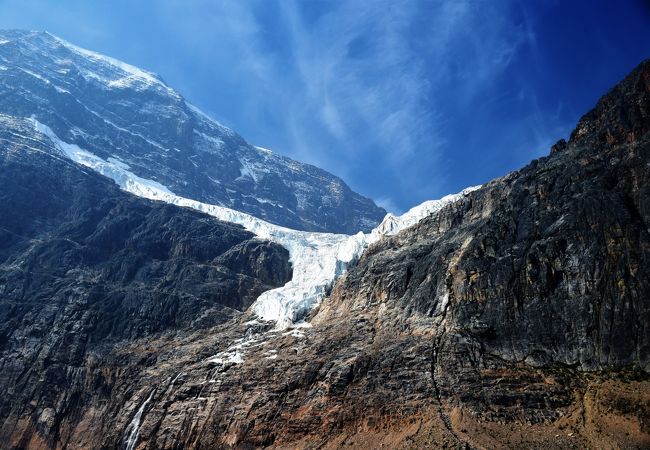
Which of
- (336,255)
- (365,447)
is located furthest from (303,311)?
(365,447)

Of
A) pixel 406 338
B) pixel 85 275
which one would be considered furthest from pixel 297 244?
pixel 406 338

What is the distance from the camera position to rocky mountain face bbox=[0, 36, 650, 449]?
189 feet

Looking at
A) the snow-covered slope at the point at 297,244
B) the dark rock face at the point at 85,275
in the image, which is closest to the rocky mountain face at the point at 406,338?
the dark rock face at the point at 85,275

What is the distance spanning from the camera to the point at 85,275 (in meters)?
118

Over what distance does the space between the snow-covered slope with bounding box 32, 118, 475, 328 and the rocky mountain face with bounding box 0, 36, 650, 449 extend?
4852 mm

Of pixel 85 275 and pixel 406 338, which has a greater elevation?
pixel 85 275

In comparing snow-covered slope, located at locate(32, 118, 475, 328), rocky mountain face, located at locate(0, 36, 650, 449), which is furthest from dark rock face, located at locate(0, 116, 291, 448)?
snow-covered slope, located at locate(32, 118, 475, 328)

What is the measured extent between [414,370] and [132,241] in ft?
275

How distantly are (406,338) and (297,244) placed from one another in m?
68.6

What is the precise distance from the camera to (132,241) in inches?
5128

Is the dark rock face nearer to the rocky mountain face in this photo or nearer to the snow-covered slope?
the rocky mountain face

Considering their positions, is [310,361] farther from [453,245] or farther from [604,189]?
[604,189]

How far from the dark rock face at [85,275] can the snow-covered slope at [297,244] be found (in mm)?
5756

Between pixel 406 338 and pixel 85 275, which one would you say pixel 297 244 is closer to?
pixel 85 275
